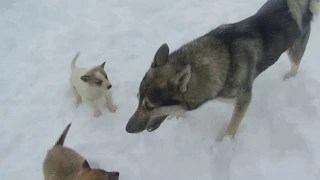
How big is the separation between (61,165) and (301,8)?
11.2ft

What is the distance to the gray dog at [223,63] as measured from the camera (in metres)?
3.15

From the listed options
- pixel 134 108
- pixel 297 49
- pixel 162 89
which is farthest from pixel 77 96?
pixel 297 49

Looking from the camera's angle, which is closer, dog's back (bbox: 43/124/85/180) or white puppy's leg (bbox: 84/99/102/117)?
dog's back (bbox: 43/124/85/180)

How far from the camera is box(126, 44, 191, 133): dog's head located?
3.05 meters

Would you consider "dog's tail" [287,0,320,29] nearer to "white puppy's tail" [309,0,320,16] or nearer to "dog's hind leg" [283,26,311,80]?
"white puppy's tail" [309,0,320,16]

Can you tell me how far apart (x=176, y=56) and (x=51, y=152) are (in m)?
1.81

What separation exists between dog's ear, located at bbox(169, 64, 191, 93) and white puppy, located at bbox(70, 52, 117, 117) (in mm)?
1520

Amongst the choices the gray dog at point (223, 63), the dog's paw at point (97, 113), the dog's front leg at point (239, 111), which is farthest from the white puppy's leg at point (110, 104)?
the dog's front leg at point (239, 111)

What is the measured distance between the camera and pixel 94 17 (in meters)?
6.25

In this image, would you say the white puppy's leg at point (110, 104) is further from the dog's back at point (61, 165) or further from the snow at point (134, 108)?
the dog's back at point (61, 165)

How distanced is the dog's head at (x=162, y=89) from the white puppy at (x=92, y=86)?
1.11 m

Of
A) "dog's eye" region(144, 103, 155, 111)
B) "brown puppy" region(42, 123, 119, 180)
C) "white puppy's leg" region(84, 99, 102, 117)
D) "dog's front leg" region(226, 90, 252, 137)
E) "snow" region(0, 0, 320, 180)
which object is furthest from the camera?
"white puppy's leg" region(84, 99, 102, 117)

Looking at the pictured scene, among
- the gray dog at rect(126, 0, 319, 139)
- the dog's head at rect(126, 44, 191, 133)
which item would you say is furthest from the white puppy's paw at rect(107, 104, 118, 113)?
the dog's head at rect(126, 44, 191, 133)

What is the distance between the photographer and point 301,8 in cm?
395
